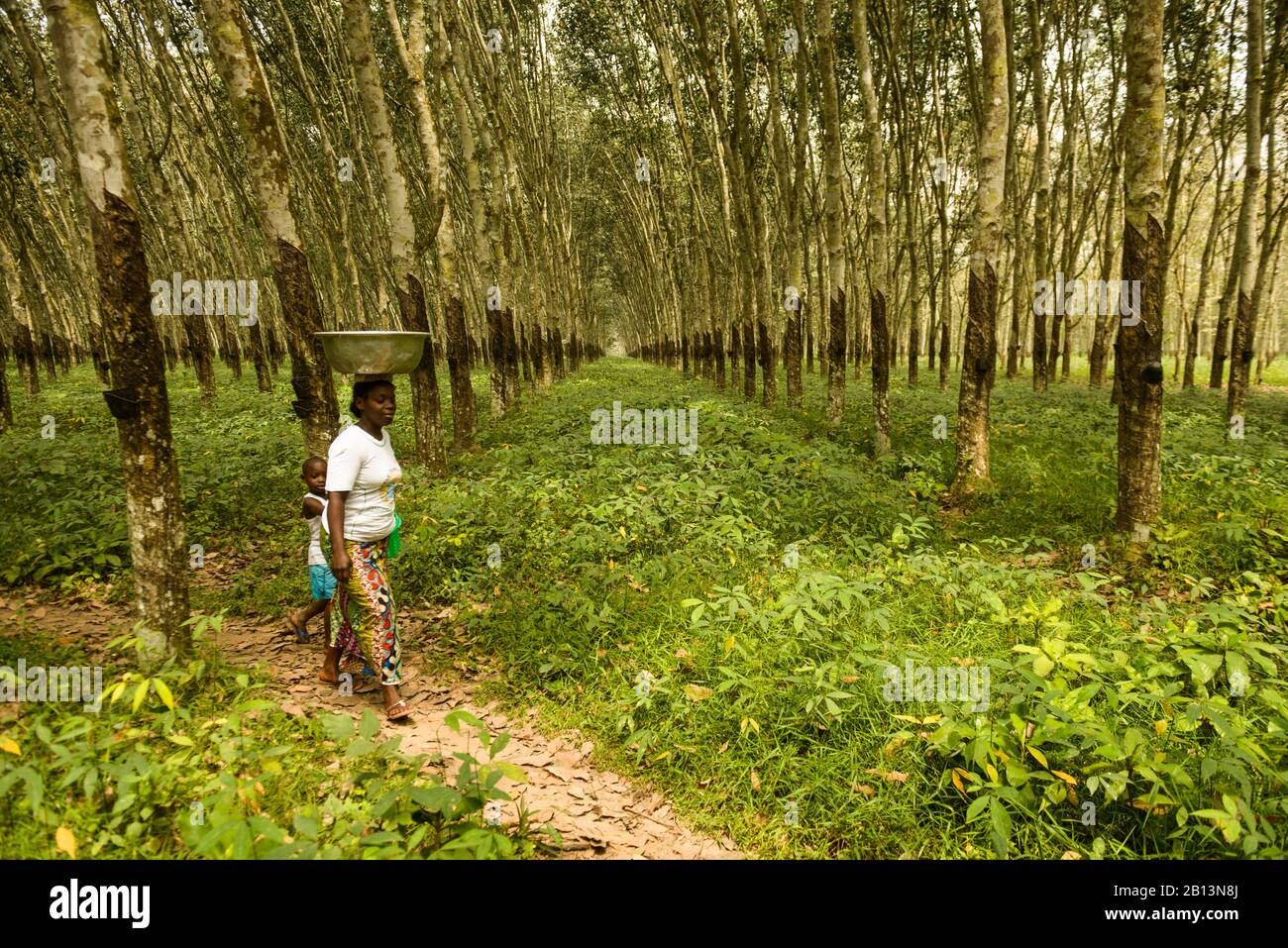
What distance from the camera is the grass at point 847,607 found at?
2967 millimetres

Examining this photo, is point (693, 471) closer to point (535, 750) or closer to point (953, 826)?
point (535, 750)

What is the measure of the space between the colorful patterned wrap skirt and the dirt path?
38 cm

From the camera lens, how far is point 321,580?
4719 millimetres

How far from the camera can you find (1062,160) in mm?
17328

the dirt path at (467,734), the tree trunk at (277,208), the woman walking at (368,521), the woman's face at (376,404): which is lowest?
the dirt path at (467,734)

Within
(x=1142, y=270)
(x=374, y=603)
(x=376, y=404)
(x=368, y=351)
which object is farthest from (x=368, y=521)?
(x=1142, y=270)

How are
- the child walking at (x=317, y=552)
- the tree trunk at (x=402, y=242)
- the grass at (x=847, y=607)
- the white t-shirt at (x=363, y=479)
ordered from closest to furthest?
1. the grass at (x=847, y=607)
2. the white t-shirt at (x=363, y=479)
3. the child walking at (x=317, y=552)
4. the tree trunk at (x=402, y=242)

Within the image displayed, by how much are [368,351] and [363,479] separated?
0.83 metres

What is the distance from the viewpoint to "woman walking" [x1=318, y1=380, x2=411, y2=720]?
145 inches

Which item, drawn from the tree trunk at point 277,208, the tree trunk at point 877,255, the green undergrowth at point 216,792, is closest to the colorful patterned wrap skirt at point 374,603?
the green undergrowth at point 216,792

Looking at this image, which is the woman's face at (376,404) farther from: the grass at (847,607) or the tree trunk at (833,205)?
the tree trunk at (833,205)

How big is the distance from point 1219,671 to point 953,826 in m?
2.12

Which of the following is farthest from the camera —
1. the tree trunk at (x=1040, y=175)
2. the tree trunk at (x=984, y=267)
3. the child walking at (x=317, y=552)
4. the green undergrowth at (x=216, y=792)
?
the tree trunk at (x=1040, y=175)
